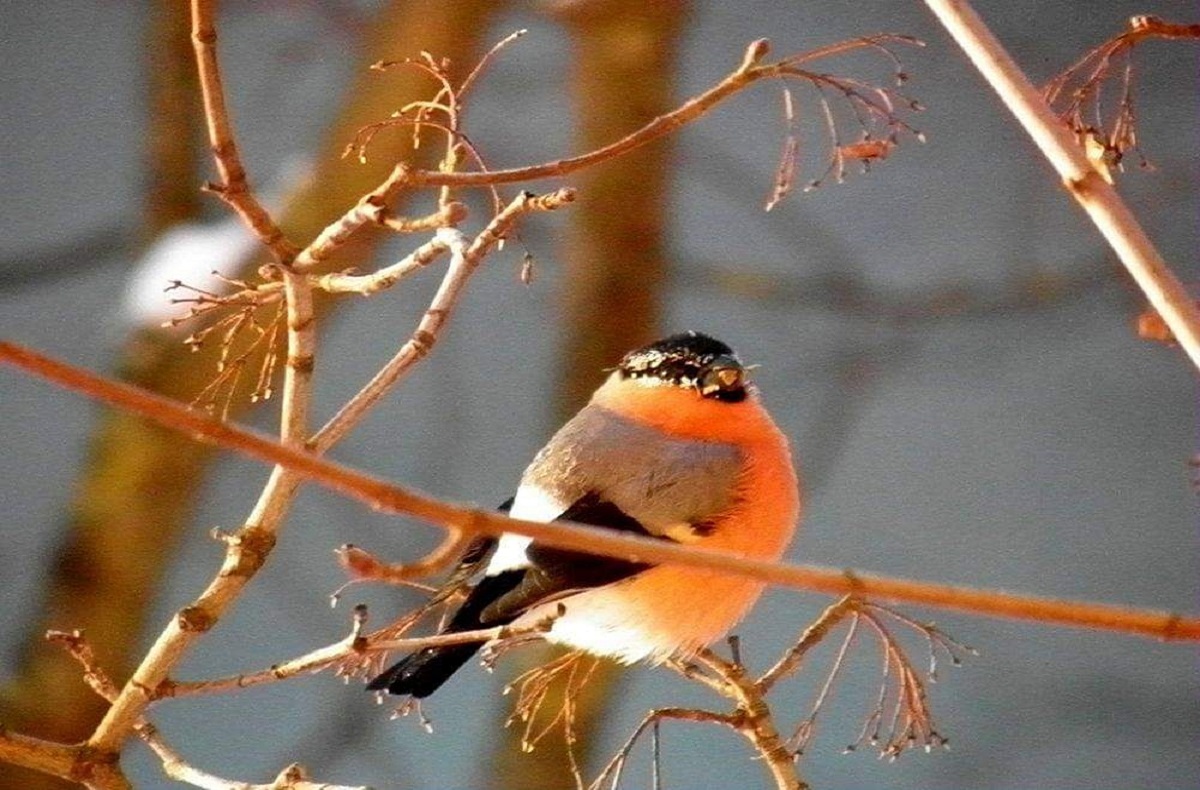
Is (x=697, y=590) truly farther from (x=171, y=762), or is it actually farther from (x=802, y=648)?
(x=171, y=762)

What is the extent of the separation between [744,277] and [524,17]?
0.33m

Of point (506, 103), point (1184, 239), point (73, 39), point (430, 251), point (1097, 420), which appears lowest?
point (1097, 420)

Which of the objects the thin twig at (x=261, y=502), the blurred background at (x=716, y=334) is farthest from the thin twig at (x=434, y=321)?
the blurred background at (x=716, y=334)

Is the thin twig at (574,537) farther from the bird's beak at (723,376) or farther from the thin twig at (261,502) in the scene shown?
the bird's beak at (723,376)

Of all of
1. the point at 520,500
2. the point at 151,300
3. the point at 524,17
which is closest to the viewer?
the point at 520,500

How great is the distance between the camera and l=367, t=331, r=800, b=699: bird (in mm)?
755

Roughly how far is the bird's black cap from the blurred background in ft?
1.60

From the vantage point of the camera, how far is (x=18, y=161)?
4.90 feet

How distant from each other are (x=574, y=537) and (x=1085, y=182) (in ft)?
0.65

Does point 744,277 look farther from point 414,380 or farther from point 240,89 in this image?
point 240,89

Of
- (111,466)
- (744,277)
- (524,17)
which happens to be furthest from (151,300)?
(744,277)

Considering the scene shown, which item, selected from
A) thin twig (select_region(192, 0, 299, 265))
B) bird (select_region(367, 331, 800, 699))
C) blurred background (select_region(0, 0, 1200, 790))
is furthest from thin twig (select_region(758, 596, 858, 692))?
blurred background (select_region(0, 0, 1200, 790))

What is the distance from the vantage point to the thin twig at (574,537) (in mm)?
302

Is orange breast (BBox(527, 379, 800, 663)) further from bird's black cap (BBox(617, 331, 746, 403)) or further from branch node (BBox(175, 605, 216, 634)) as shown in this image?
branch node (BBox(175, 605, 216, 634))
